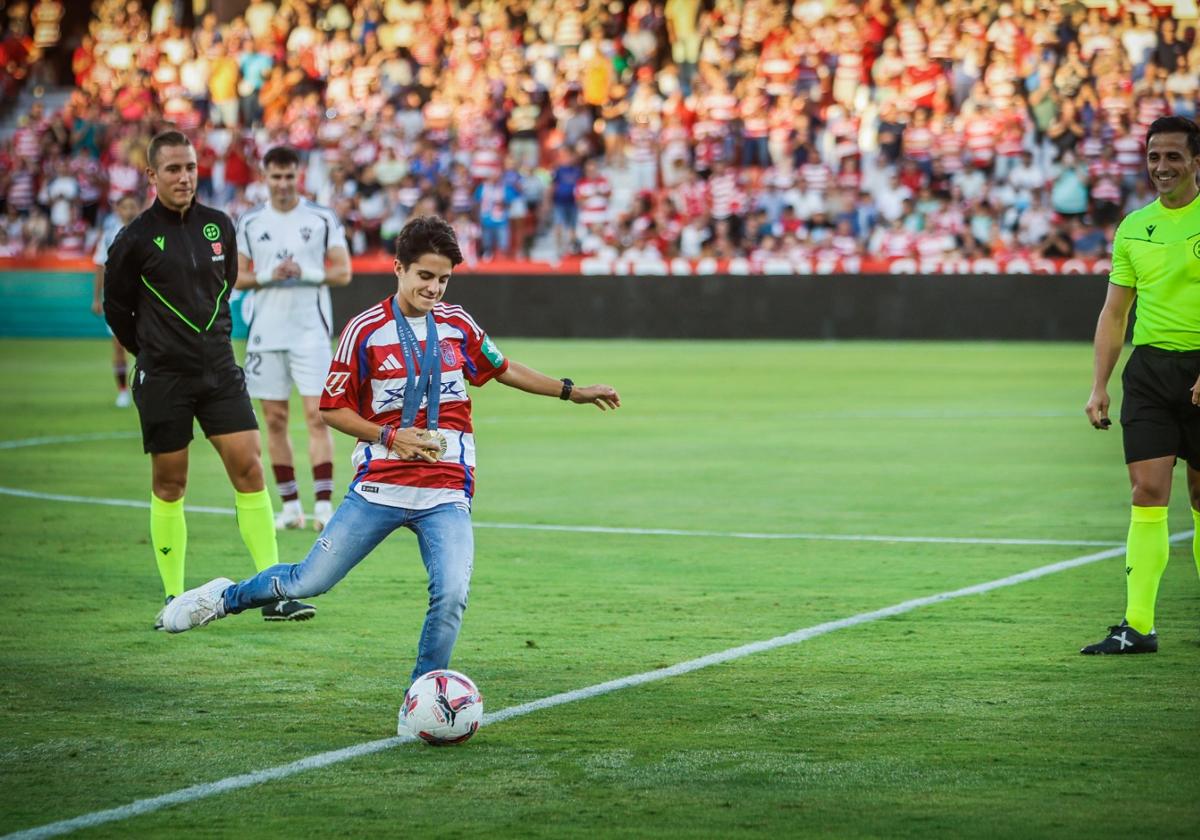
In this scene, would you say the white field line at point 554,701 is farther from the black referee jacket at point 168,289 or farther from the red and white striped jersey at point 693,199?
the red and white striped jersey at point 693,199

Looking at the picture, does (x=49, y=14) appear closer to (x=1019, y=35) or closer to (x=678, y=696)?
(x=1019, y=35)

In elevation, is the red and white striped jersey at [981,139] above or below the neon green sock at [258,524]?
above

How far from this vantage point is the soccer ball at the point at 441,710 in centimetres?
609

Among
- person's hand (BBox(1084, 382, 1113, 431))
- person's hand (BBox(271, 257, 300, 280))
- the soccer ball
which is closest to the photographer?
the soccer ball

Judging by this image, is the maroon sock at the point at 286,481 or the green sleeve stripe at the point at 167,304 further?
the maroon sock at the point at 286,481

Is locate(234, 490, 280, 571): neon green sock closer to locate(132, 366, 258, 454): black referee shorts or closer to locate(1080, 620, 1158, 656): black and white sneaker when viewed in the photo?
locate(132, 366, 258, 454): black referee shorts

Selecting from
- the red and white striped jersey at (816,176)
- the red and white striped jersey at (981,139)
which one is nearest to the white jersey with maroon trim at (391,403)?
the red and white striped jersey at (981,139)

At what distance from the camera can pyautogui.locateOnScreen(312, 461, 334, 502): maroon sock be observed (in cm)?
1182

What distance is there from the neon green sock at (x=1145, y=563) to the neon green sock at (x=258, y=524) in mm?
3949

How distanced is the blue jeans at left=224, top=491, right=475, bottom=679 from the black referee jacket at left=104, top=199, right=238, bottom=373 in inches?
79.9

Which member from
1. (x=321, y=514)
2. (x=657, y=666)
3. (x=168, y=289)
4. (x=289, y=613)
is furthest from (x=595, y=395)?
(x=321, y=514)

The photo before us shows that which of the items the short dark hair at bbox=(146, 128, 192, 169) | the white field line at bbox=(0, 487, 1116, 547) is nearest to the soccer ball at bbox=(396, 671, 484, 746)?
the short dark hair at bbox=(146, 128, 192, 169)

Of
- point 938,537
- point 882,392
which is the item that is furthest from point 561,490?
point 882,392

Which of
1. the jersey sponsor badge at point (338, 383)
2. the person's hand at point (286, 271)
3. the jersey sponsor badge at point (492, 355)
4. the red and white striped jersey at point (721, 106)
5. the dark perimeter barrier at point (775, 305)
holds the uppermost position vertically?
the red and white striped jersey at point (721, 106)
